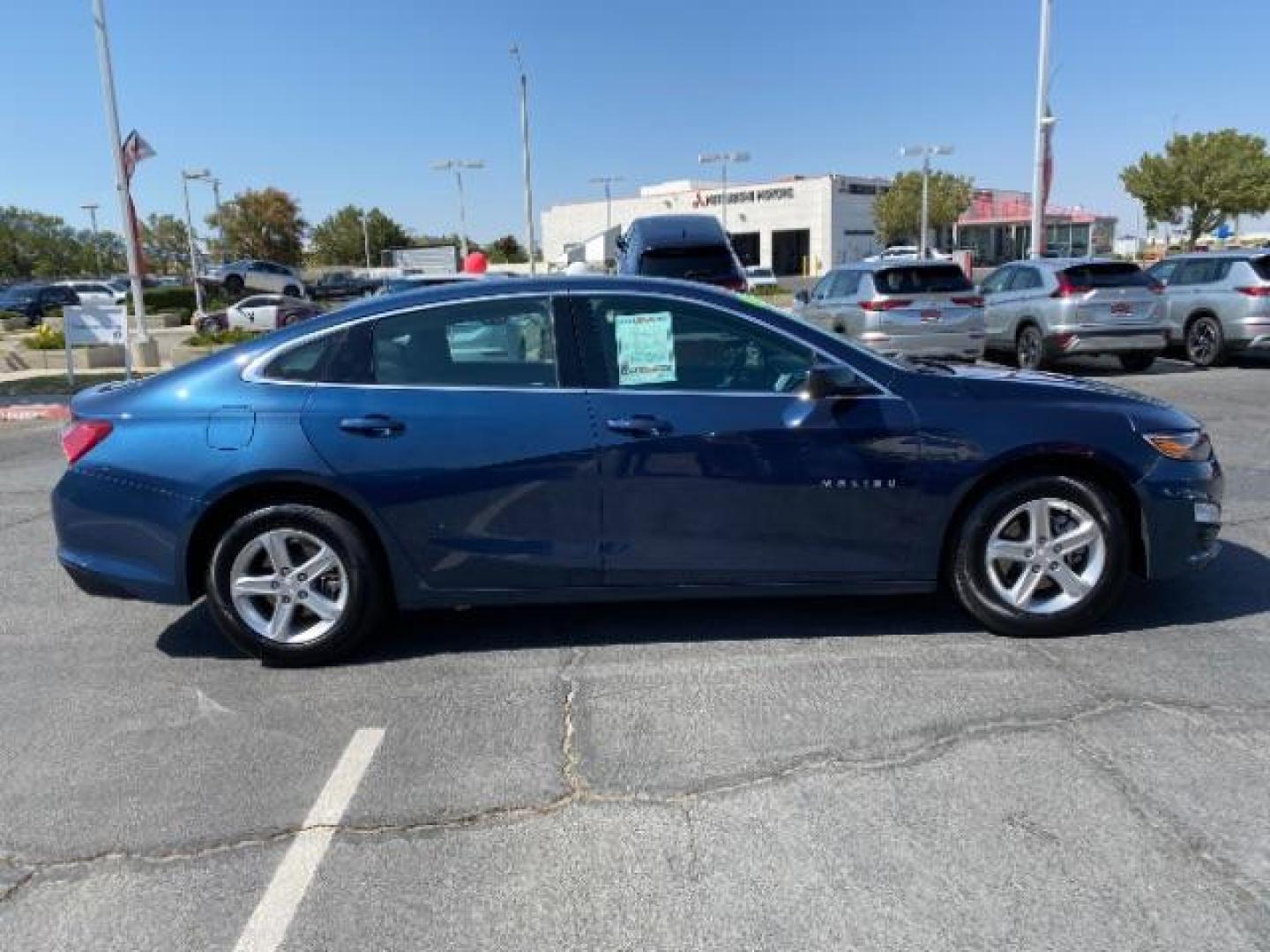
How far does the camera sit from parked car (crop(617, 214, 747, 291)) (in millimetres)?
15305

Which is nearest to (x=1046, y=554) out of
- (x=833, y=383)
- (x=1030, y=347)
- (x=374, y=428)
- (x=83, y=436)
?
(x=833, y=383)

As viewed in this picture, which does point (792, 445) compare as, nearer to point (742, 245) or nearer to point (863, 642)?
point (863, 642)

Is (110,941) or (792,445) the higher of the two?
(792,445)

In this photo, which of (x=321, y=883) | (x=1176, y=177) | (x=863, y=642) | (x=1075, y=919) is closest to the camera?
(x=1075, y=919)

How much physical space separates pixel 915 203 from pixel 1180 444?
239 feet

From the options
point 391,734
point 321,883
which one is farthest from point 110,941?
point 391,734

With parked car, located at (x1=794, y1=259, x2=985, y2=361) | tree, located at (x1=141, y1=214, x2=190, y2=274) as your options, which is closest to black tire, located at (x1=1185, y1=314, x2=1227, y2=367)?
parked car, located at (x1=794, y1=259, x2=985, y2=361)

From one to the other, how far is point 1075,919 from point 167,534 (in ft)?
11.5

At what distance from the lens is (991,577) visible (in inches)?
162

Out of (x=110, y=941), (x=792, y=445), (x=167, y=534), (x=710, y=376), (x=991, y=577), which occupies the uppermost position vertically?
(x=710, y=376)

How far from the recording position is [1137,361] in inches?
554

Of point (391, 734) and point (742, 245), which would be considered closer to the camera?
point (391, 734)

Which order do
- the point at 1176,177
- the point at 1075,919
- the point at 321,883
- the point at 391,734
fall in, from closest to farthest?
the point at 1075,919 → the point at 321,883 → the point at 391,734 → the point at 1176,177

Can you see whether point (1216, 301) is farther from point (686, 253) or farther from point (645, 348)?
point (645, 348)
